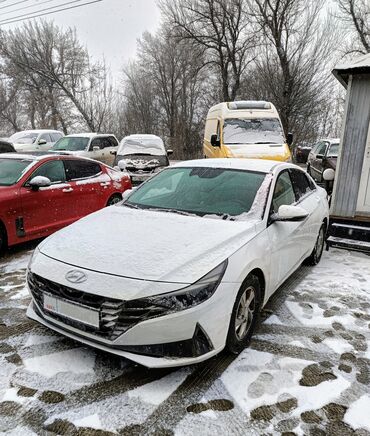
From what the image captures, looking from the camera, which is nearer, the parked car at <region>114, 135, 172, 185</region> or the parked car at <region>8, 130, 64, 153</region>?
the parked car at <region>114, 135, 172, 185</region>

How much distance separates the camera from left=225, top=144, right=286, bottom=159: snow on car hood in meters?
9.08

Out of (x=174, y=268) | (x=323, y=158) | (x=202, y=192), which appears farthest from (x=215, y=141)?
(x=174, y=268)

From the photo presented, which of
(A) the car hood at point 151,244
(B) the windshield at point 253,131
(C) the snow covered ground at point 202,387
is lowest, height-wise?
(C) the snow covered ground at point 202,387

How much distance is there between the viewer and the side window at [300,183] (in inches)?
164

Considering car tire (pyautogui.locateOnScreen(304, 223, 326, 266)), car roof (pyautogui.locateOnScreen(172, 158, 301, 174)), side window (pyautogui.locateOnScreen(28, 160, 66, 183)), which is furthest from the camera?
side window (pyautogui.locateOnScreen(28, 160, 66, 183))

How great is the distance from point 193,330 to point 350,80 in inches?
192

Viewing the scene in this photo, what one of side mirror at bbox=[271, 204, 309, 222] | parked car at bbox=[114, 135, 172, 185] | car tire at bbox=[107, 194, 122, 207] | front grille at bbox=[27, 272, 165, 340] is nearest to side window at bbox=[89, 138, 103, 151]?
parked car at bbox=[114, 135, 172, 185]

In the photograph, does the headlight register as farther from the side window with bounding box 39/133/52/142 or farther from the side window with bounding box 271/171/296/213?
the side window with bounding box 39/133/52/142

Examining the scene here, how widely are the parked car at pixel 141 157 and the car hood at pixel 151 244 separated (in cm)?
752

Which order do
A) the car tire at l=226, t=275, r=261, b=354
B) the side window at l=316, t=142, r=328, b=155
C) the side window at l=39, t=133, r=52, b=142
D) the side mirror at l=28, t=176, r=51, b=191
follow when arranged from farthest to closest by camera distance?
the side window at l=39, t=133, r=52, b=142
the side window at l=316, t=142, r=328, b=155
the side mirror at l=28, t=176, r=51, b=191
the car tire at l=226, t=275, r=261, b=354

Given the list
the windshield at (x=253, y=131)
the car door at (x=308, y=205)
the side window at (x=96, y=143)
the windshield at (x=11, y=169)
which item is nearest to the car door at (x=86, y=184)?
the windshield at (x=11, y=169)

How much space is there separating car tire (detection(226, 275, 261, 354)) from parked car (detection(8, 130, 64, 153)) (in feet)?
44.5

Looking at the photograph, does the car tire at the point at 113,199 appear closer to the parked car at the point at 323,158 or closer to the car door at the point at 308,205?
the car door at the point at 308,205

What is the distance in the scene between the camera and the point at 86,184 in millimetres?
6070
